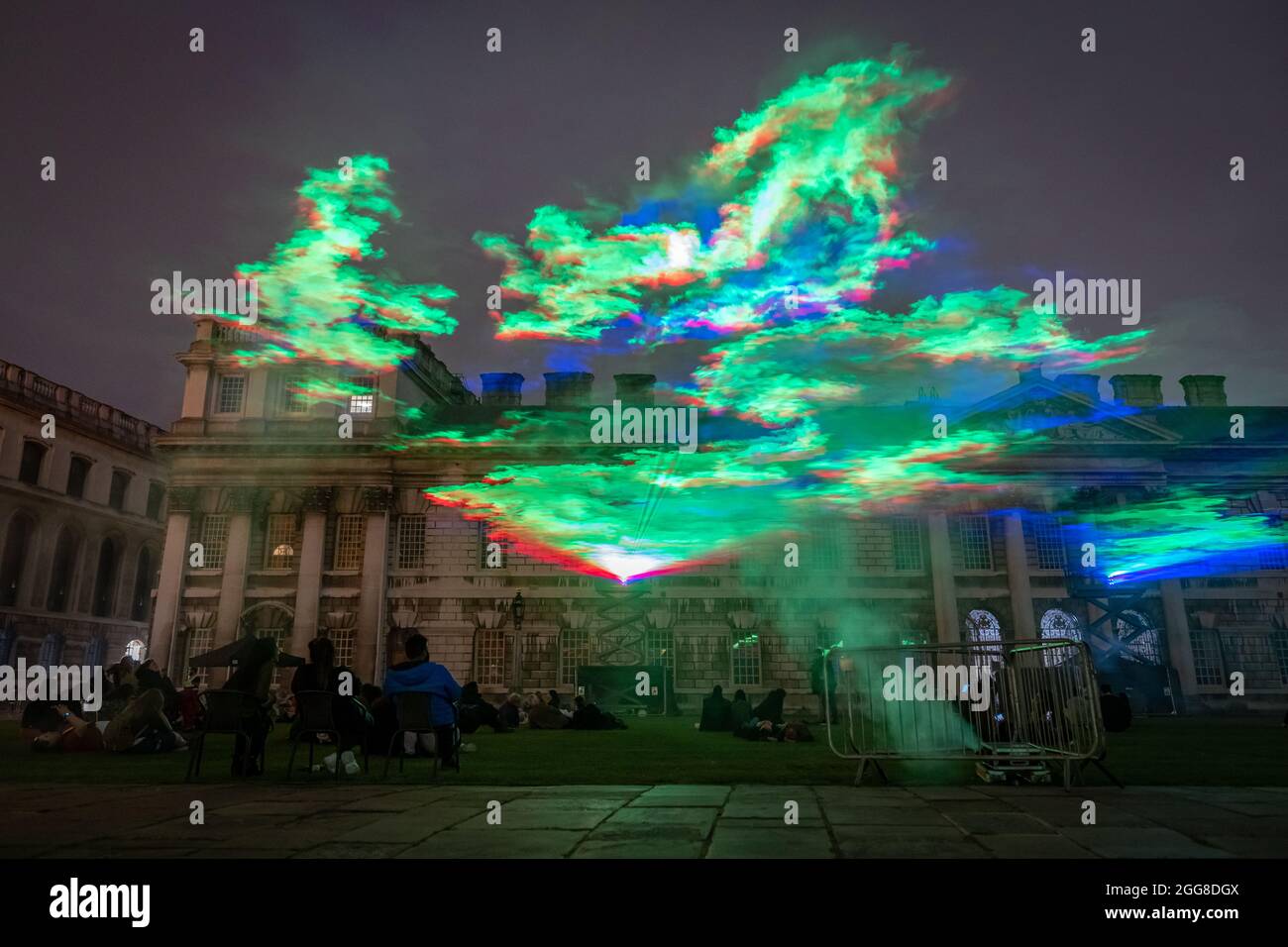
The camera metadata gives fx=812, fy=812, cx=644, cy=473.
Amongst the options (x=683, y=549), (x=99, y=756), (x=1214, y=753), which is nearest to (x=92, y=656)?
(x=683, y=549)

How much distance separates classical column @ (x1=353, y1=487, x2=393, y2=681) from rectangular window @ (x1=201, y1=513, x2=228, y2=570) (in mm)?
5431

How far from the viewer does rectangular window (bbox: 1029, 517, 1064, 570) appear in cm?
3034

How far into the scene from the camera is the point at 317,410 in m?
32.1

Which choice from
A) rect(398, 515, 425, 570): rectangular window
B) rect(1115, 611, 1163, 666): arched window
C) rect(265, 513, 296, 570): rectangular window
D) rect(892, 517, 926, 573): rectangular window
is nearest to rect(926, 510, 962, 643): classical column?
rect(892, 517, 926, 573): rectangular window

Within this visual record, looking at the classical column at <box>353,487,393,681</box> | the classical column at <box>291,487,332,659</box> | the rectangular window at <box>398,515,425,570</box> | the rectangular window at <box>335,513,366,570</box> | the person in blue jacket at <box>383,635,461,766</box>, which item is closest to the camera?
the person in blue jacket at <box>383,635,461,766</box>

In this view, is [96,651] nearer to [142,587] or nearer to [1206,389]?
[142,587]

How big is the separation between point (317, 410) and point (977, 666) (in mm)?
28916

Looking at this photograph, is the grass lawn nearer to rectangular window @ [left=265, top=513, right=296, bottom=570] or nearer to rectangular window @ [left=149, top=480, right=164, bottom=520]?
rectangular window @ [left=265, top=513, right=296, bottom=570]

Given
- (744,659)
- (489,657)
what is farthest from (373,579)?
(744,659)

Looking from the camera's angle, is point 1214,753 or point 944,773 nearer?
point 944,773

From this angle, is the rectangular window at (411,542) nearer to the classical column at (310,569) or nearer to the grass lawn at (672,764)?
the classical column at (310,569)

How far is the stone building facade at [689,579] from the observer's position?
29.2 metres

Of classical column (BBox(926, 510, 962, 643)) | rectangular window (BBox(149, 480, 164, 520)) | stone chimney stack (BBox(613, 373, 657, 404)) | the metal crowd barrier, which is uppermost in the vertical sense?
stone chimney stack (BBox(613, 373, 657, 404))
